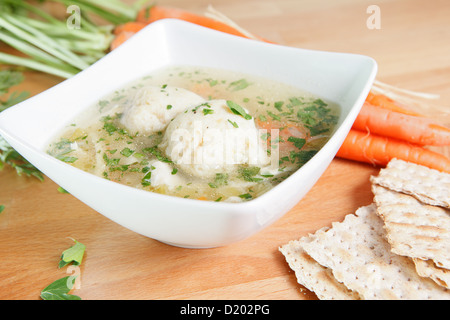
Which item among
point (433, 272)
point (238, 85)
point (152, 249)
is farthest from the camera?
point (238, 85)

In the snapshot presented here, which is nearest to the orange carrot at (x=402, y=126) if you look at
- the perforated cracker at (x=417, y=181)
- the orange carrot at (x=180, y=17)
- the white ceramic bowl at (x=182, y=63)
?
the perforated cracker at (x=417, y=181)

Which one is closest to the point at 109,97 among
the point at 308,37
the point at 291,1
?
the point at 308,37

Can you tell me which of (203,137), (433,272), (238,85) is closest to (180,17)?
(238,85)

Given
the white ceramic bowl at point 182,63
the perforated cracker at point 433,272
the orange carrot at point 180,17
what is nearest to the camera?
the white ceramic bowl at point 182,63

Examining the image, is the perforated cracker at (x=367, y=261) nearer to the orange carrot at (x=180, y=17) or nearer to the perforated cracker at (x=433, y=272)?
the perforated cracker at (x=433, y=272)

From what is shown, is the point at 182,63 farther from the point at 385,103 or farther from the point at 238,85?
the point at 385,103

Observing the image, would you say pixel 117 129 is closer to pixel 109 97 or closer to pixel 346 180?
pixel 109 97

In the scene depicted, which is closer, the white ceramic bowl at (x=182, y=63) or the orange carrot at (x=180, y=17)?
the white ceramic bowl at (x=182, y=63)
